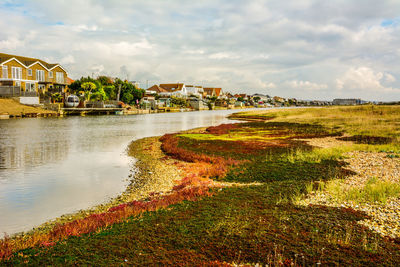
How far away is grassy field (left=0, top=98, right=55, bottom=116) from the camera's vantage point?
77.1 metres

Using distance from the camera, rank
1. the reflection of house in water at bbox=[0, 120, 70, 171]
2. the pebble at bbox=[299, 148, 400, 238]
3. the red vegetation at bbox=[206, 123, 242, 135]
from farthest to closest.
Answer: the red vegetation at bbox=[206, 123, 242, 135], the reflection of house in water at bbox=[0, 120, 70, 171], the pebble at bbox=[299, 148, 400, 238]

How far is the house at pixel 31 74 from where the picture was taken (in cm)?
8775

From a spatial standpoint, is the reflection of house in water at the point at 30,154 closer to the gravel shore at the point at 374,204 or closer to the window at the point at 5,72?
the gravel shore at the point at 374,204

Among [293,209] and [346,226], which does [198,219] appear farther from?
[346,226]

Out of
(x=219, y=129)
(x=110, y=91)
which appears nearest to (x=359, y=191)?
(x=219, y=129)

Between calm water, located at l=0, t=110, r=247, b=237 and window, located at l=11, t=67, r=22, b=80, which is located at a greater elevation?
window, located at l=11, t=67, r=22, b=80

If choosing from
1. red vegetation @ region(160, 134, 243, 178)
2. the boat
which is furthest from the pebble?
the boat

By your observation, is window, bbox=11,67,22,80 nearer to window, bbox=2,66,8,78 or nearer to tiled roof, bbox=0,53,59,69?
window, bbox=2,66,8,78

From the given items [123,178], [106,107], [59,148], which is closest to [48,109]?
[106,107]

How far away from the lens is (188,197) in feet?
41.1

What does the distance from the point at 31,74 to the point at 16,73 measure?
502 cm

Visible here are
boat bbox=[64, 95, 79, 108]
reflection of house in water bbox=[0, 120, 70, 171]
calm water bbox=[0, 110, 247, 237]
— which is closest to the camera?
calm water bbox=[0, 110, 247, 237]

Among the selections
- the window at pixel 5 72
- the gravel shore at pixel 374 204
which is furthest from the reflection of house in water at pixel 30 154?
the window at pixel 5 72

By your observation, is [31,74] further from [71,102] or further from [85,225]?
[85,225]
